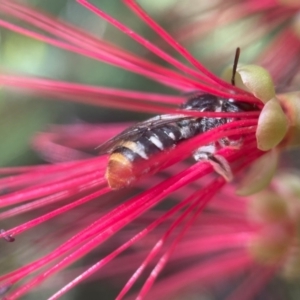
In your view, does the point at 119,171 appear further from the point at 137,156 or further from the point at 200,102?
the point at 200,102

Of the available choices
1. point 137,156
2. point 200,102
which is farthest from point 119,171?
point 200,102

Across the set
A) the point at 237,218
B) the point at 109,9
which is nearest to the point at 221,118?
the point at 237,218

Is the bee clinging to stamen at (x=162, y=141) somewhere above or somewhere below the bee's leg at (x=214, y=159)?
above

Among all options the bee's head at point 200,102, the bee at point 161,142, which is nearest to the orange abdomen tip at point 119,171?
the bee at point 161,142

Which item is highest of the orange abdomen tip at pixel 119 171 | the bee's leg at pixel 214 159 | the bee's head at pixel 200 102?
the bee's head at pixel 200 102

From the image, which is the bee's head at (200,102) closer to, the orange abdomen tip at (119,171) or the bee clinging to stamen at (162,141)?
the bee clinging to stamen at (162,141)
